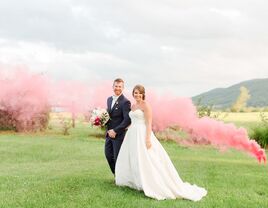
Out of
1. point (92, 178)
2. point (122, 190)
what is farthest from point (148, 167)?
point (92, 178)

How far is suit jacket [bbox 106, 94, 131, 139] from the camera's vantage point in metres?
11.9

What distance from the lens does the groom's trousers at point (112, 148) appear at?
39.9 feet

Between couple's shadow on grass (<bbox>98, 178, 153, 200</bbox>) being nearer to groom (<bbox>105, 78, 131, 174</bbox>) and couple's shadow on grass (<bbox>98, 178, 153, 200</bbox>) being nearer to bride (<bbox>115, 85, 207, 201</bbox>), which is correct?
bride (<bbox>115, 85, 207, 201</bbox>)

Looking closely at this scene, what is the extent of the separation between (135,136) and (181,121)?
10.3m

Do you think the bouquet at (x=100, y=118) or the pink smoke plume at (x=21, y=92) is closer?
the bouquet at (x=100, y=118)

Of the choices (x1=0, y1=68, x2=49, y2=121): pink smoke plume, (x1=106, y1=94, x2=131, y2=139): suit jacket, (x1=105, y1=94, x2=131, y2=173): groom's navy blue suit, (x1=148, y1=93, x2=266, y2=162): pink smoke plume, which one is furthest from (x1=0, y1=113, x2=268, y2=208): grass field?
(x1=0, y1=68, x2=49, y2=121): pink smoke plume

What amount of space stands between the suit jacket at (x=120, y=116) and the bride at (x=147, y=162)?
0.30 metres

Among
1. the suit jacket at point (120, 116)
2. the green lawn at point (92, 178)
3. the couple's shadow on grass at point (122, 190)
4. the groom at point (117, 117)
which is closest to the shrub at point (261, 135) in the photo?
the green lawn at point (92, 178)

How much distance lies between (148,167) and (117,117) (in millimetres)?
1470

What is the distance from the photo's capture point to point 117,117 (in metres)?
12.1

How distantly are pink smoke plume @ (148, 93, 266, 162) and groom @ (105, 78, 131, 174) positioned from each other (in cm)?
522

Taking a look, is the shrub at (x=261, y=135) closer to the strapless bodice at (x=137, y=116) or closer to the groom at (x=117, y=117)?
the groom at (x=117, y=117)

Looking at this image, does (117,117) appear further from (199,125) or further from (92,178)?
(199,125)

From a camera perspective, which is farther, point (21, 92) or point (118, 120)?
point (21, 92)
